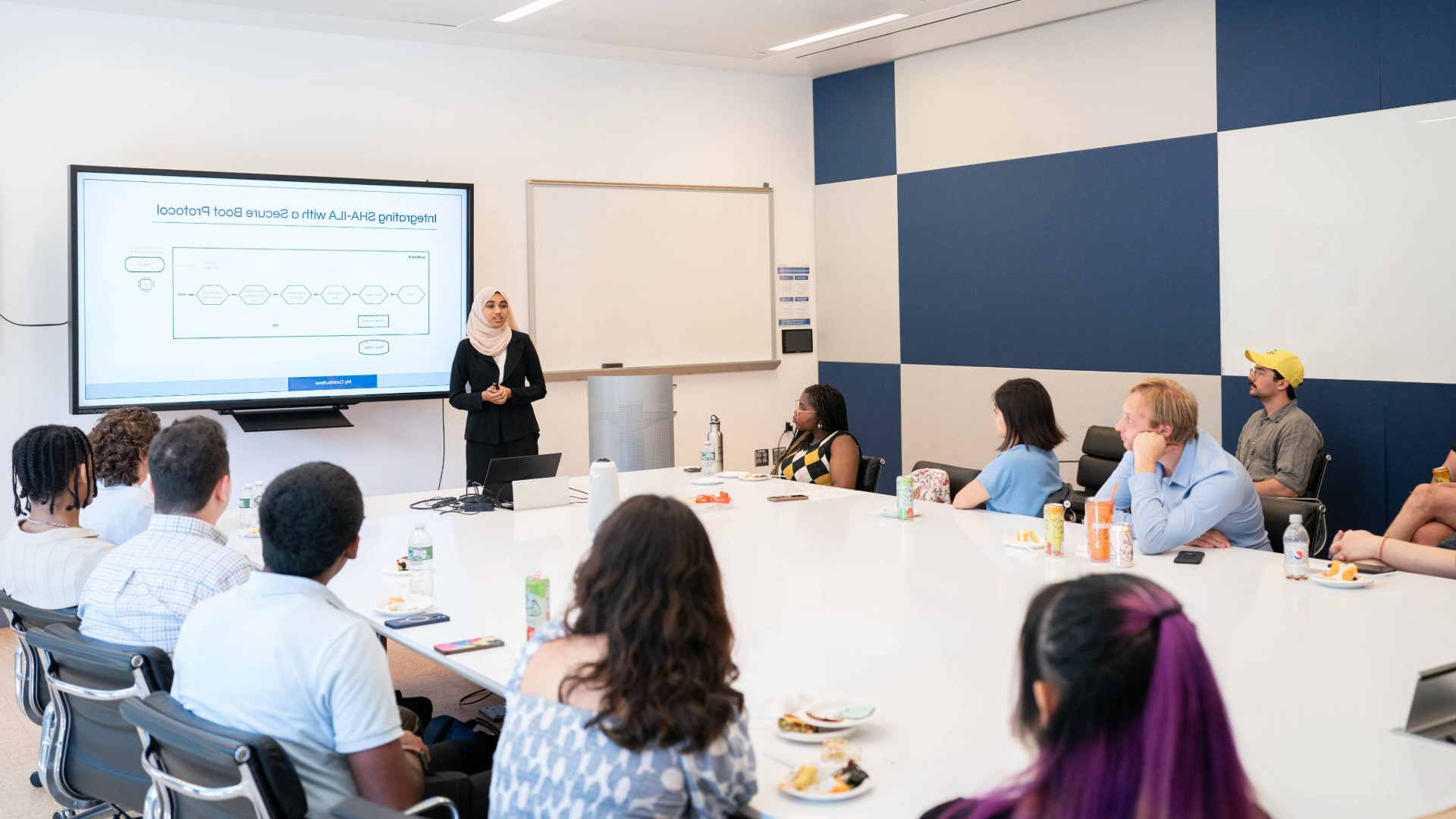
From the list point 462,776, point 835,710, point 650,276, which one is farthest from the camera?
point 650,276

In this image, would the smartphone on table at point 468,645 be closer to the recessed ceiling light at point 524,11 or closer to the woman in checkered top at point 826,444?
the woman in checkered top at point 826,444

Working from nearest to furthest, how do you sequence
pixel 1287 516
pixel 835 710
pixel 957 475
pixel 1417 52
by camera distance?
1. pixel 835 710
2. pixel 1287 516
3. pixel 957 475
4. pixel 1417 52

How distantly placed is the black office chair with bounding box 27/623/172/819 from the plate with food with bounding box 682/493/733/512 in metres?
2.17

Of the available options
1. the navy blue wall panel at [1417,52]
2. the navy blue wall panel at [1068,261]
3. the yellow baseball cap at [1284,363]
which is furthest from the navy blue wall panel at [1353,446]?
the navy blue wall panel at [1417,52]

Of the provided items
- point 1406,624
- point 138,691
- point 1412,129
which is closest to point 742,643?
point 138,691

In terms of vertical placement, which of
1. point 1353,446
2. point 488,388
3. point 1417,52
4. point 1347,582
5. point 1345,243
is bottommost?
point 1347,582

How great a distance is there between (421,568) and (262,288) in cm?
338

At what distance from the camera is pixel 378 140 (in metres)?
6.15

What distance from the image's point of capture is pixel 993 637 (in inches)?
93.3

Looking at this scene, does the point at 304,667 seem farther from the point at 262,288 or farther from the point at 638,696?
the point at 262,288

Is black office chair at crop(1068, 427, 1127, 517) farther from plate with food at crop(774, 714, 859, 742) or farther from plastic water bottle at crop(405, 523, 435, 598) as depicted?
plate with food at crop(774, 714, 859, 742)

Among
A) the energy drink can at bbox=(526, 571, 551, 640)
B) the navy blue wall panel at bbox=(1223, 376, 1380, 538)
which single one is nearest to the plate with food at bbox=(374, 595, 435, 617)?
the energy drink can at bbox=(526, 571, 551, 640)

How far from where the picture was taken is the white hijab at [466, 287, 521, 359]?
18.6 ft

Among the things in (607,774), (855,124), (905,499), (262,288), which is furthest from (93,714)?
(855,124)
